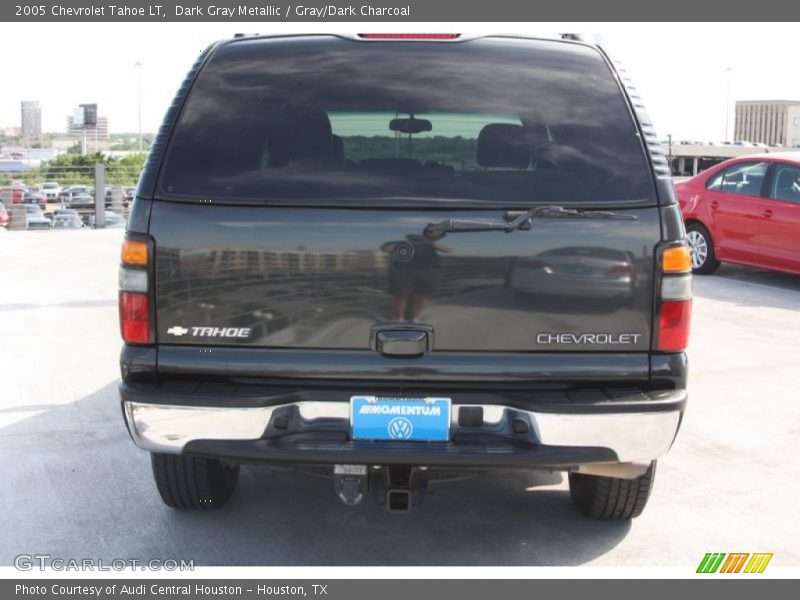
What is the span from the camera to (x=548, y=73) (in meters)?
3.69

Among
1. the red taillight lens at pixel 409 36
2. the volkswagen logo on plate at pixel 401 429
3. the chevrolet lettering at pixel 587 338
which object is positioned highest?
the red taillight lens at pixel 409 36

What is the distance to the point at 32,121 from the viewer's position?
156750 mm

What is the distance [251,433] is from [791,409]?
409cm

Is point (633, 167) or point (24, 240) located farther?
point (24, 240)

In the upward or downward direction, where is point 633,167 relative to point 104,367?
upward

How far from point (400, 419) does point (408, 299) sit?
423mm

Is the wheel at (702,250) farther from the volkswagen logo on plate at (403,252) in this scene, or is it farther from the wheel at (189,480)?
the volkswagen logo on plate at (403,252)

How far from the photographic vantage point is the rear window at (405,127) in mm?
3424

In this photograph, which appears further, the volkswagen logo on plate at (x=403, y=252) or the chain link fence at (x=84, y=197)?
the chain link fence at (x=84, y=197)

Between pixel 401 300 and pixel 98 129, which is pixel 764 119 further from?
pixel 401 300

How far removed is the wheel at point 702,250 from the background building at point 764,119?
101m

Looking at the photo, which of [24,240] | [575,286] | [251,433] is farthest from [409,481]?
[24,240]

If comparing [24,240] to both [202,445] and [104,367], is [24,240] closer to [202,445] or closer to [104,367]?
[104,367]

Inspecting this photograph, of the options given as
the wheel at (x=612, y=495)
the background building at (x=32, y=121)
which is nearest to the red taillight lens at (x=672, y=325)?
the wheel at (x=612, y=495)
